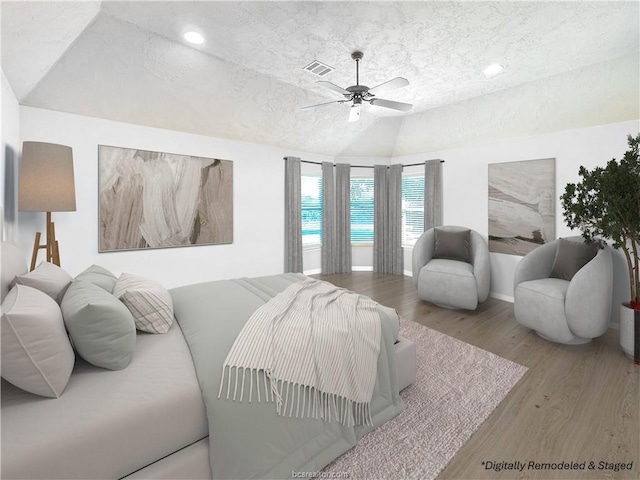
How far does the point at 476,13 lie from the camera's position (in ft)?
8.43

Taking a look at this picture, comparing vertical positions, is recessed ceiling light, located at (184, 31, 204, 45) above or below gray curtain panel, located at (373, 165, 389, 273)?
above

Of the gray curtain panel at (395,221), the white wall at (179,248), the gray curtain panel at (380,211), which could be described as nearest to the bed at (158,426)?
the white wall at (179,248)

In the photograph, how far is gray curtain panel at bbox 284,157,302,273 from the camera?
5.64 meters

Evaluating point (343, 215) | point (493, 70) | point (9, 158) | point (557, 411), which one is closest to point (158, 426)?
point (557, 411)

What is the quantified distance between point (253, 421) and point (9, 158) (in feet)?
11.1

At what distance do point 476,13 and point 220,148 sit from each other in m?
3.66

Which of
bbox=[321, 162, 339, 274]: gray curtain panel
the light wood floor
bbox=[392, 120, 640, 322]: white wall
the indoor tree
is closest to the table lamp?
the light wood floor

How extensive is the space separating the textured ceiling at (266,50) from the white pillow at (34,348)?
82.7 inches

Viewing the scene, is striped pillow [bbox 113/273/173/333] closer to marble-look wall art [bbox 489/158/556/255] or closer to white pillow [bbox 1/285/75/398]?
white pillow [bbox 1/285/75/398]

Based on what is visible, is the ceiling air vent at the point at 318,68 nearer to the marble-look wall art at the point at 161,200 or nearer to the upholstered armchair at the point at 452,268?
the marble-look wall art at the point at 161,200

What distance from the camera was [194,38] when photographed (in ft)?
9.90

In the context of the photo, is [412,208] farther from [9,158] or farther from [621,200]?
[9,158]

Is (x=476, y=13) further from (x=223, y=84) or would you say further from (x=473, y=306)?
(x=473, y=306)

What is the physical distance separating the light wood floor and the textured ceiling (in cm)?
291
